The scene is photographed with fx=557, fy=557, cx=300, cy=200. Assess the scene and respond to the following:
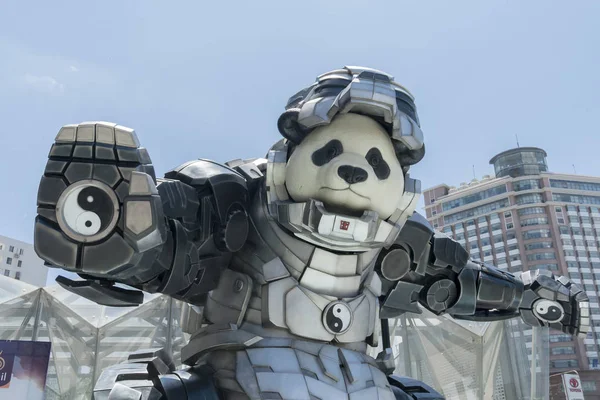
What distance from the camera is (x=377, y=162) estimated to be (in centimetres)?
293

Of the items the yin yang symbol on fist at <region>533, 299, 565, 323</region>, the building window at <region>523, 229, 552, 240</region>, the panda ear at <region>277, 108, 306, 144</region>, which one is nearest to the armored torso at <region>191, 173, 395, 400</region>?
the panda ear at <region>277, 108, 306, 144</region>

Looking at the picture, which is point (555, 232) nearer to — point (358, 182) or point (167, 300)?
point (167, 300)

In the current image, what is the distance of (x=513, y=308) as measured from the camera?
4180mm

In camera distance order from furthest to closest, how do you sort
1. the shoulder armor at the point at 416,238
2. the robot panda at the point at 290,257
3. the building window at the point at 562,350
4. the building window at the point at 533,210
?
1. the building window at the point at 533,210
2. the building window at the point at 562,350
3. the shoulder armor at the point at 416,238
4. the robot panda at the point at 290,257

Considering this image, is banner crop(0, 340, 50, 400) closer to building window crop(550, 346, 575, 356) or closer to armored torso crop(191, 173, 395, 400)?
armored torso crop(191, 173, 395, 400)

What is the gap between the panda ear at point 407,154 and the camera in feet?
9.91

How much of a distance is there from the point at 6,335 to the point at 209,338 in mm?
6491

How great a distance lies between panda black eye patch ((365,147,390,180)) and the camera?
2922mm

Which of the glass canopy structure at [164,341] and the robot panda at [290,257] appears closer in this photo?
the robot panda at [290,257]

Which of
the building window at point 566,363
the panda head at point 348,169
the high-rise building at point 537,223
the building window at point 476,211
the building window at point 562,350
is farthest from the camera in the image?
the building window at point 476,211

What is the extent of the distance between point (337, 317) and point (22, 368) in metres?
6.24

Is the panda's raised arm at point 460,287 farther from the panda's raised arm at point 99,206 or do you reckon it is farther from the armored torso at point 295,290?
the panda's raised arm at point 99,206

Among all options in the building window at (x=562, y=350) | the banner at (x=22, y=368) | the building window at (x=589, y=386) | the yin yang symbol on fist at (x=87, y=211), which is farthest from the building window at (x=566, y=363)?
the yin yang symbol on fist at (x=87, y=211)

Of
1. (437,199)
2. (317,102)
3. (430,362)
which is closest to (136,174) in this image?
(317,102)
